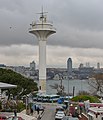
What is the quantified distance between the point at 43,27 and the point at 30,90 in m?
16.4

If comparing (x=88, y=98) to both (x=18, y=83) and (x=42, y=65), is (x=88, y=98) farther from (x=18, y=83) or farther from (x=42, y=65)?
(x=42, y=65)

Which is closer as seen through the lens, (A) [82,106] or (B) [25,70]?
(A) [82,106]

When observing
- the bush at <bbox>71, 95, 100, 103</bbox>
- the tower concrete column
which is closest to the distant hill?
the bush at <bbox>71, 95, 100, 103</bbox>

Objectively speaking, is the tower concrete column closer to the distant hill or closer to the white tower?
the white tower

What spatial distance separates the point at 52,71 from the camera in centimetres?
17912

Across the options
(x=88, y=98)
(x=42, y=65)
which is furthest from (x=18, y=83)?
(x=42, y=65)

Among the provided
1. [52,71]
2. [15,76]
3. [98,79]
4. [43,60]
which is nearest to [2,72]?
[15,76]

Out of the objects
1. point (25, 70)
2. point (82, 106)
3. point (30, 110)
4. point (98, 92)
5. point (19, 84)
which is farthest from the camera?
point (25, 70)

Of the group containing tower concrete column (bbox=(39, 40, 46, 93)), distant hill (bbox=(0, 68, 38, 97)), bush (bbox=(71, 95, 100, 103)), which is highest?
tower concrete column (bbox=(39, 40, 46, 93))

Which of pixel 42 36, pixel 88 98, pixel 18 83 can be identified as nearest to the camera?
pixel 88 98

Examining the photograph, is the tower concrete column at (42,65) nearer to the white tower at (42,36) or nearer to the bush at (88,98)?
the white tower at (42,36)

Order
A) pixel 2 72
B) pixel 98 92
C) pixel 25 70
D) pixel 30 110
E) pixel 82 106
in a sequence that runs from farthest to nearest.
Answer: pixel 25 70, pixel 98 92, pixel 2 72, pixel 30 110, pixel 82 106

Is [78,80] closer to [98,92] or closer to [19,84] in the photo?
[98,92]

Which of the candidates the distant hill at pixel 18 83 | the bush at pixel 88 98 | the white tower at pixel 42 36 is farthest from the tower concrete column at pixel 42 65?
the bush at pixel 88 98
